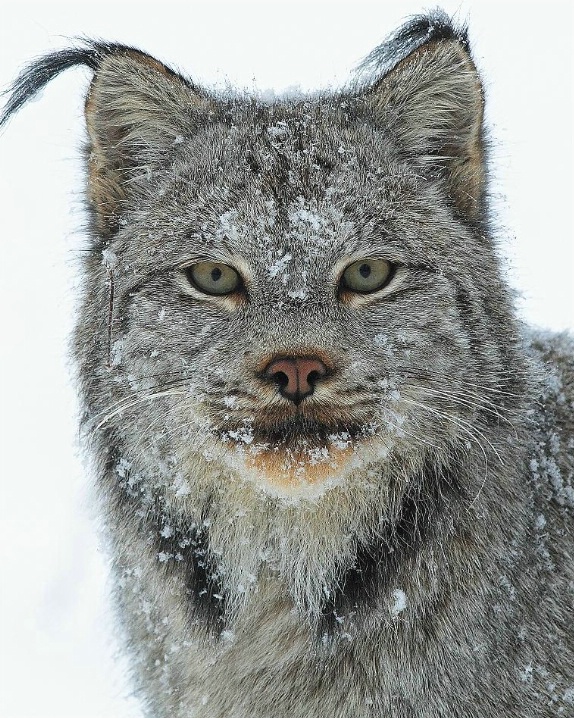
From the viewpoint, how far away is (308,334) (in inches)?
125

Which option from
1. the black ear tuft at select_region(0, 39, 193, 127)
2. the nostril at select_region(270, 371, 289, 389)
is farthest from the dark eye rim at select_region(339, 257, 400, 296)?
the black ear tuft at select_region(0, 39, 193, 127)

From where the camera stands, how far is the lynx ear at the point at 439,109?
365 cm

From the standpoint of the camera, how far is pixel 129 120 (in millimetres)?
3768

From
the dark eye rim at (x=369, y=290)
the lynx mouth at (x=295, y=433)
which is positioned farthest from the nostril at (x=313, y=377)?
the dark eye rim at (x=369, y=290)

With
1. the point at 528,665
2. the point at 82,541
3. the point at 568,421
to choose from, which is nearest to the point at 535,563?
the point at 528,665

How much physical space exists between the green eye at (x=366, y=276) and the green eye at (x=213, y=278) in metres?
0.37

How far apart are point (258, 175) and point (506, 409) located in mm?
1192

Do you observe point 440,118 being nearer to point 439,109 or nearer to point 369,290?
point 439,109

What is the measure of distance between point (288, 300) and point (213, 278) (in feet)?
1.06

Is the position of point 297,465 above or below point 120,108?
below

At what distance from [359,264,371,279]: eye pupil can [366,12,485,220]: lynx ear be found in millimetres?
503

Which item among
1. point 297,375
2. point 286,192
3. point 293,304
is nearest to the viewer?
point 297,375

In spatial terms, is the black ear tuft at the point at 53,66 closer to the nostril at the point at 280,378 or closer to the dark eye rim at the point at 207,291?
the dark eye rim at the point at 207,291

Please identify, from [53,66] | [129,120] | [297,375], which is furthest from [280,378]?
[53,66]
